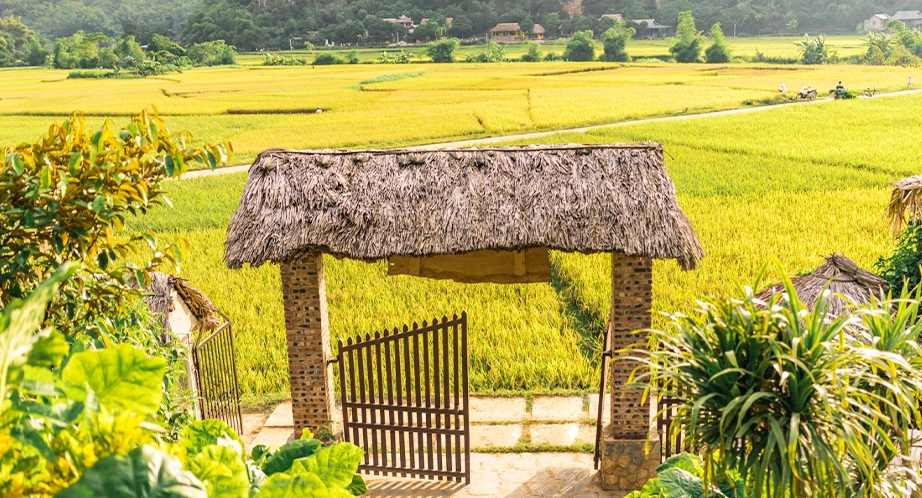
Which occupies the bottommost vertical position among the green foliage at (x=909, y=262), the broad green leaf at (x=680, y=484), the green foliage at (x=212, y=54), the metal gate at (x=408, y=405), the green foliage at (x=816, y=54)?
the metal gate at (x=408, y=405)

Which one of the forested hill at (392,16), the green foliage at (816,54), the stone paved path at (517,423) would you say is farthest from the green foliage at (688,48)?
the stone paved path at (517,423)

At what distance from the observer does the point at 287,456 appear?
8.49 ft

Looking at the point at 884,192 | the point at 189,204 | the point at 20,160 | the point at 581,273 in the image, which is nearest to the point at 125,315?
the point at 20,160

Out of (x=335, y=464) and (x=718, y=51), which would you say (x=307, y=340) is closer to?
(x=335, y=464)

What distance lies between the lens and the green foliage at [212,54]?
5703 centimetres

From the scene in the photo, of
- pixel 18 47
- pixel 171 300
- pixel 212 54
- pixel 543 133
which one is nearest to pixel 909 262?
pixel 171 300

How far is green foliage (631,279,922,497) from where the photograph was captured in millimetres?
3838

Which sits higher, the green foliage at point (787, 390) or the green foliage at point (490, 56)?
the green foliage at point (490, 56)

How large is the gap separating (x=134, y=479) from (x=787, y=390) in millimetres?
3480

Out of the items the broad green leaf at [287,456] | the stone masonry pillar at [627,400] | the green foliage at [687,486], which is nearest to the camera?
the broad green leaf at [287,456]

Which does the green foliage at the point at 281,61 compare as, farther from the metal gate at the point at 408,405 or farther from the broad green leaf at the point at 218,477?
the broad green leaf at the point at 218,477

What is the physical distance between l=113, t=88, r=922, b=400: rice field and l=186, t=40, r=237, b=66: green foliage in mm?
36798

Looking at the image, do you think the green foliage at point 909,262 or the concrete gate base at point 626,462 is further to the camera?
the green foliage at point 909,262

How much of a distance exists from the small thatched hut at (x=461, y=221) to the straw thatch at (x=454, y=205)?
0.03 ft
